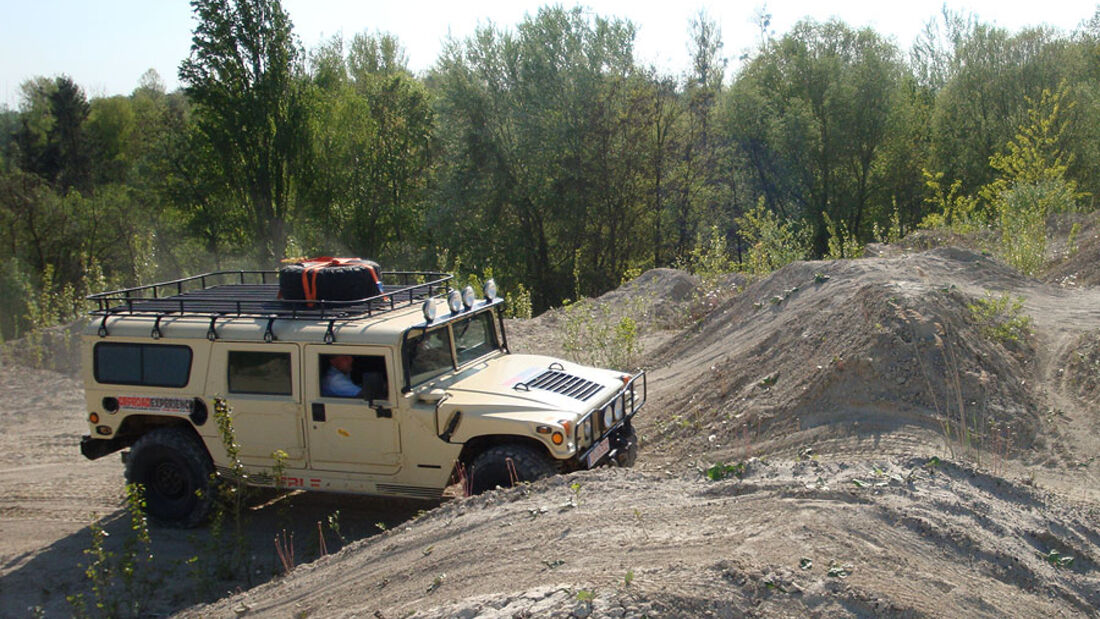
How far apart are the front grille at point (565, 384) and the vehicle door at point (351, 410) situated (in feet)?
3.91

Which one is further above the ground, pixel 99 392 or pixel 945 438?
pixel 99 392

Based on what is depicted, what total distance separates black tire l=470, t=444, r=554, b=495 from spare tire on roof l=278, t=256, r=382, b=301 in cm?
197

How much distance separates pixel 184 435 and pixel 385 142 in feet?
85.8

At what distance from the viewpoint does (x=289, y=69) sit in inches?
1108

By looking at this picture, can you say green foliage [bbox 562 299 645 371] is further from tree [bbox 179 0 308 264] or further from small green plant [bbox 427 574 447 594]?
tree [bbox 179 0 308 264]

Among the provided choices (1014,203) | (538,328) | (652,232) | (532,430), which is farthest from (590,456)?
(652,232)

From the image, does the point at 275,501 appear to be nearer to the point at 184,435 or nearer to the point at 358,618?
the point at 184,435

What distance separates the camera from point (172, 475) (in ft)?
24.9

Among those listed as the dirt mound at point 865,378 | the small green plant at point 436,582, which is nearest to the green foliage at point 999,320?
the dirt mound at point 865,378

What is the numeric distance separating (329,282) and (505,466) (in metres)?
2.35

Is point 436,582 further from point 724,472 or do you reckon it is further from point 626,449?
point 626,449

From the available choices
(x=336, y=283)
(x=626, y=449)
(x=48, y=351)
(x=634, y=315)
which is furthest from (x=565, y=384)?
(x=48, y=351)

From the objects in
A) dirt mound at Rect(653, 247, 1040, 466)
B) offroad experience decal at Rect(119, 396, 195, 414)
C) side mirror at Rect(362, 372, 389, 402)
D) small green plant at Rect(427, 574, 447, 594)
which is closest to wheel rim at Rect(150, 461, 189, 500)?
offroad experience decal at Rect(119, 396, 195, 414)

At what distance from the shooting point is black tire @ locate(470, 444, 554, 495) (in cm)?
644
